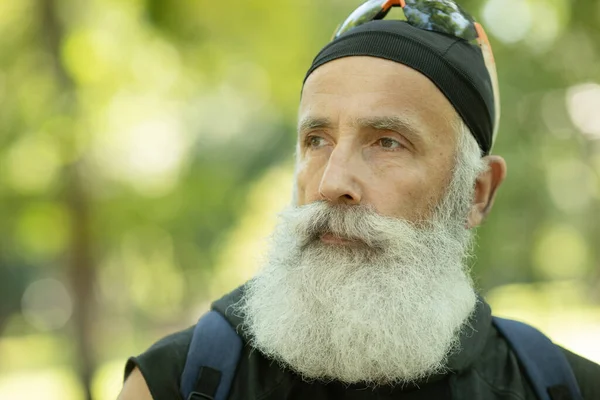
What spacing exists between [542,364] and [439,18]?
4.95ft

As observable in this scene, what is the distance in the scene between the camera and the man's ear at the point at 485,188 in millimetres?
3150

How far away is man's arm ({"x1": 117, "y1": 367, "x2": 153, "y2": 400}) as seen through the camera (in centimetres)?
254

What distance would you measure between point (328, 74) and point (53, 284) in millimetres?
44274

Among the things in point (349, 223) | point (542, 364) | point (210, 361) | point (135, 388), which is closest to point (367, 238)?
point (349, 223)

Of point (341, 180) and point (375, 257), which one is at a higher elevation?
point (341, 180)

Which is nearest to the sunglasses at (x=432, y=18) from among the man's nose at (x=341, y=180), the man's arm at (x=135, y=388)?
the man's nose at (x=341, y=180)

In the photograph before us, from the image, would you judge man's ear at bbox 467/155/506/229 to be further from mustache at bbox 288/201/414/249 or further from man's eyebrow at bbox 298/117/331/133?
man's eyebrow at bbox 298/117/331/133

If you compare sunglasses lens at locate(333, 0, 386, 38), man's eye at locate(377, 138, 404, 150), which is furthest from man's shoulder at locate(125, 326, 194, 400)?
sunglasses lens at locate(333, 0, 386, 38)

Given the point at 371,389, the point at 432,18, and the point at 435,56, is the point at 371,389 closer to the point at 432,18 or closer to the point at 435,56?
the point at 435,56

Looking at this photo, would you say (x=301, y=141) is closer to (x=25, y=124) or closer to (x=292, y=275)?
(x=292, y=275)

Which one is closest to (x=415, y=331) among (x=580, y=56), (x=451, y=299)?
(x=451, y=299)

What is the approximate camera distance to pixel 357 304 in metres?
2.67

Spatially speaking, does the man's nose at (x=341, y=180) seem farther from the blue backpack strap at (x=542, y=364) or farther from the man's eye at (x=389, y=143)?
the blue backpack strap at (x=542, y=364)

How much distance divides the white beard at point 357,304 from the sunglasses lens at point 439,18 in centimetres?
77
